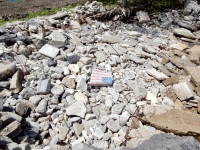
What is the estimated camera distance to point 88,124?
10.9 feet

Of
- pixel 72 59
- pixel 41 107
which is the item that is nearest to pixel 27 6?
pixel 72 59

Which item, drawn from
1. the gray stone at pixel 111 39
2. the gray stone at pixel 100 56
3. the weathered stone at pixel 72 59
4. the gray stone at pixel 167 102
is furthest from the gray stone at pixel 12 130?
the gray stone at pixel 111 39

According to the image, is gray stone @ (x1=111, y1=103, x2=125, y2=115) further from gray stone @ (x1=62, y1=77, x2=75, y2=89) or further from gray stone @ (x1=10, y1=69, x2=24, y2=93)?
gray stone @ (x1=10, y1=69, x2=24, y2=93)

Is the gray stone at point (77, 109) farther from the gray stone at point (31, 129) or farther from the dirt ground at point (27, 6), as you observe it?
the dirt ground at point (27, 6)

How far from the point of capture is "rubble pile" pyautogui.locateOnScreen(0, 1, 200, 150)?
3.14m

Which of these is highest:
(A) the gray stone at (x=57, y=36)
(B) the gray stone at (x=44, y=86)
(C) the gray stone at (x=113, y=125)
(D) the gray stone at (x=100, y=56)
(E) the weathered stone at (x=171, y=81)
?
(A) the gray stone at (x=57, y=36)

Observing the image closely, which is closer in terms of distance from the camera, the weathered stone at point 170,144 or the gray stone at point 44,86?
the weathered stone at point 170,144

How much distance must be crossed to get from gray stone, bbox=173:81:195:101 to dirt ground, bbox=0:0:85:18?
5.27m

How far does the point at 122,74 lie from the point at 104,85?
22.1 inches

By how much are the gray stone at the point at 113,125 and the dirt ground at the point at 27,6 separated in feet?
18.0

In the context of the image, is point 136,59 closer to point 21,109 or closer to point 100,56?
point 100,56

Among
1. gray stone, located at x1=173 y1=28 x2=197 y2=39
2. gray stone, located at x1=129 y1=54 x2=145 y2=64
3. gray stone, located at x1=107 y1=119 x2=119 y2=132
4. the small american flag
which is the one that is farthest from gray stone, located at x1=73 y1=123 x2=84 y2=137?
gray stone, located at x1=173 y1=28 x2=197 y2=39

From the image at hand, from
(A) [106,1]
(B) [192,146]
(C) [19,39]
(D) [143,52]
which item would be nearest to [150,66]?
(D) [143,52]

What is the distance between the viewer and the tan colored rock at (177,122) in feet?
10.7
